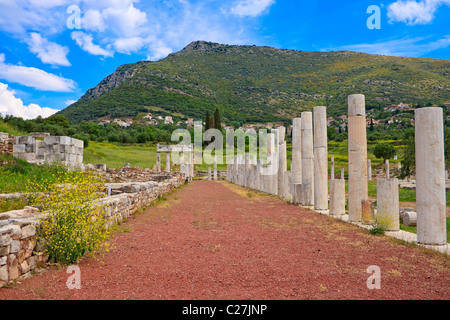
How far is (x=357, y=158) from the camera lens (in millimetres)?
9531

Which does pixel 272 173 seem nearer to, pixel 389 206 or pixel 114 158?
pixel 389 206

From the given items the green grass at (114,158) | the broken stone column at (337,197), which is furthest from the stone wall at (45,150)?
the broken stone column at (337,197)

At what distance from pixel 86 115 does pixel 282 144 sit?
75053mm

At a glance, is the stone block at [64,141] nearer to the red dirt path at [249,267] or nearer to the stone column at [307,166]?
the red dirt path at [249,267]

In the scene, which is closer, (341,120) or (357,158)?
(357,158)

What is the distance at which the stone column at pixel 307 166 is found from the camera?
13.3m

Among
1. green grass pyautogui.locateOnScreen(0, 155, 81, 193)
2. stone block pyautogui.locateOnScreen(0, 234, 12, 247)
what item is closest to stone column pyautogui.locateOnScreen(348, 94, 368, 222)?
stone block pyautogui.locateOnScreen(0, 234, 12, 247)

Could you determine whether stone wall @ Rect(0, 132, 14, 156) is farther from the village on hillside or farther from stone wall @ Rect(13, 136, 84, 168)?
the village on hillside

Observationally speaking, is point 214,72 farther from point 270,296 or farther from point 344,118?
point 270,296

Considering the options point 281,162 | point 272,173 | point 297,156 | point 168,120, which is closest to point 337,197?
point 297,156

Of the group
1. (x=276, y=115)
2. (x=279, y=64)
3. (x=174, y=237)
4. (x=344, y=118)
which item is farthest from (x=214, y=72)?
(x=174, y=237)

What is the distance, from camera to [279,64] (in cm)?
11656

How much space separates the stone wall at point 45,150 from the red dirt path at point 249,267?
14.3m

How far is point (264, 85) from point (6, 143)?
87.9 metres
